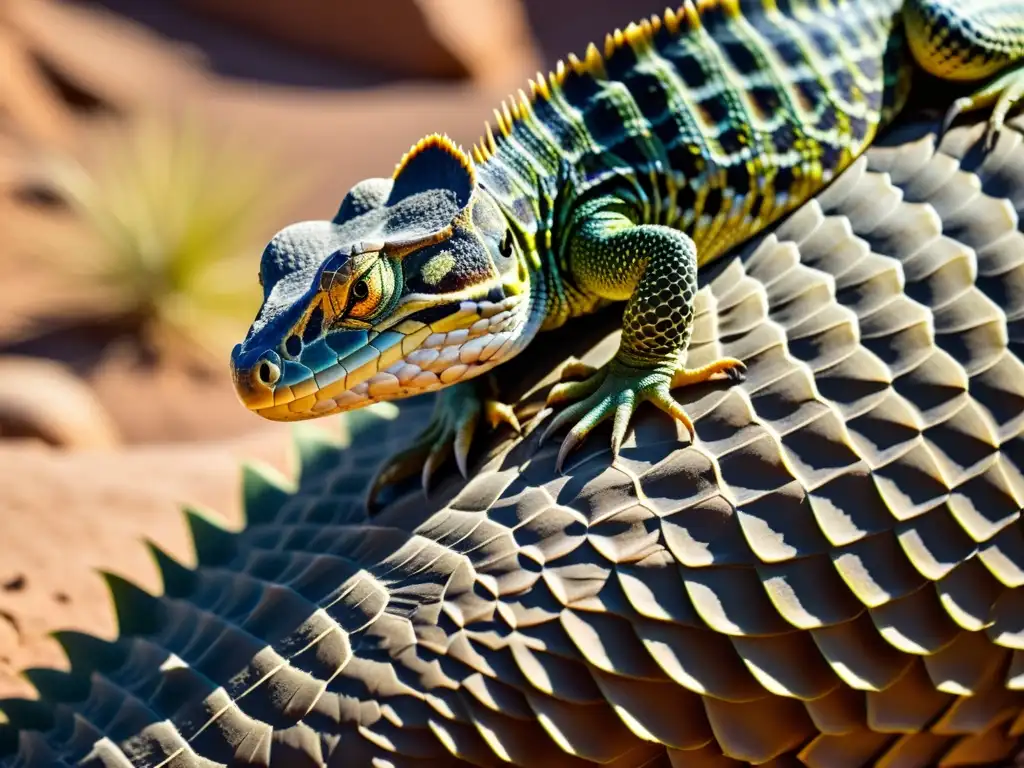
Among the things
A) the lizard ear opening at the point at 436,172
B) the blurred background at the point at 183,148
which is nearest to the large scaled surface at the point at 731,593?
the lizard ear opening at the point at 436,172

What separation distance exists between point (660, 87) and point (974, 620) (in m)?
1.59

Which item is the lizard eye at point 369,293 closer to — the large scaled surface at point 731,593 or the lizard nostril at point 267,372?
the lizard nostril at point 267,372

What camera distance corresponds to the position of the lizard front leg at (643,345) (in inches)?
98.8

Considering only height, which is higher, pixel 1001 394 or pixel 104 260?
pixel 104 260

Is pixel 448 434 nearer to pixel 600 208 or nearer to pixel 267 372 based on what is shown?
pixel 267 372

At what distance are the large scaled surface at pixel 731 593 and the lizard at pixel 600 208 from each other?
21 cm

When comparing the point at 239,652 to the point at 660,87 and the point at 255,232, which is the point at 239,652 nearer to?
the point at 660,87

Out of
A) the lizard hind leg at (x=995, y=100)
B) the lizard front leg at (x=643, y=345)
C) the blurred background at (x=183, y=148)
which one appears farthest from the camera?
the blurred background at (x=183, y=148)

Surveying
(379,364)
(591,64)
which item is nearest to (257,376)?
(379,364)

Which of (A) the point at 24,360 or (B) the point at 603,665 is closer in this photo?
(B) the point at 603,665

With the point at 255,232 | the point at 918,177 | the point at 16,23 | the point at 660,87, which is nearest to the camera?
the point at 918,177

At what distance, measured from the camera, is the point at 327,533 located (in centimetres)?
285

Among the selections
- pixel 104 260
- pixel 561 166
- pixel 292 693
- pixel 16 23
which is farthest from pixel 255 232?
Result: pixel 292 693

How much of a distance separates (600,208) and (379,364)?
81 cm
